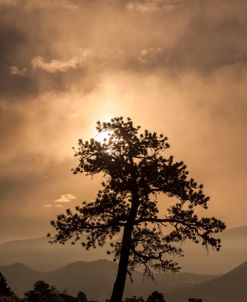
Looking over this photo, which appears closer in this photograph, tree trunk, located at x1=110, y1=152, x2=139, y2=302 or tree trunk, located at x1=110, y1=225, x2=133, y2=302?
tree trunk, located at x1=110, y1=225, x2=133, y2=302

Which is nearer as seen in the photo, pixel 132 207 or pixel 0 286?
pixel 132 207

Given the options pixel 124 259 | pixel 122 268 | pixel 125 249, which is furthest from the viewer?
pixel 125 249

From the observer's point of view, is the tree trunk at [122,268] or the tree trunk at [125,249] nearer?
the tree trunk at [122,268]

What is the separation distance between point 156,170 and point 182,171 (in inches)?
75.6

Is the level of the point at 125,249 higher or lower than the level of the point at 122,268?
higher

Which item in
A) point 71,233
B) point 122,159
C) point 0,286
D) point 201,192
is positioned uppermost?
point 122,159

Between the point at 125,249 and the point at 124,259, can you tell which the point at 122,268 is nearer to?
the point at 124,259

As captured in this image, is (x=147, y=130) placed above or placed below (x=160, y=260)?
above

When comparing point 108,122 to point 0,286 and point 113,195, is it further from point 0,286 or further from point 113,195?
point 0,286

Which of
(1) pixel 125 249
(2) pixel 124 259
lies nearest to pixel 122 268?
(2) pixel 124 259

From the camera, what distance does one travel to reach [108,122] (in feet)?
110

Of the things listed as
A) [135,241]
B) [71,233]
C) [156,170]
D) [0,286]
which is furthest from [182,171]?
[0,286]

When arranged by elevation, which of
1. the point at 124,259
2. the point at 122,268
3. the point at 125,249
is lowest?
the point at 122,268

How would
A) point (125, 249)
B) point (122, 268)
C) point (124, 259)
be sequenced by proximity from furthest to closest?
point (125, 249)
point (124, 259)
point (122, 268)
